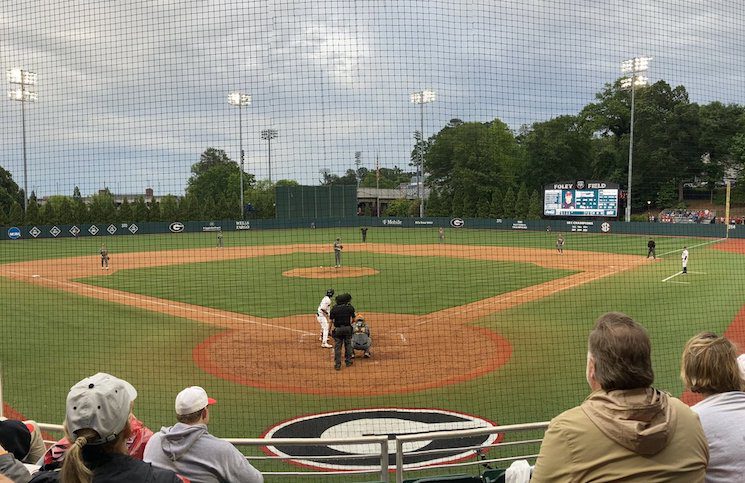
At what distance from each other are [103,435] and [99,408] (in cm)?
10

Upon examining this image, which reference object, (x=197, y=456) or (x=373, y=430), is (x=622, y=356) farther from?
(x=373, y=430)

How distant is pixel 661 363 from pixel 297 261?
67.2 feet

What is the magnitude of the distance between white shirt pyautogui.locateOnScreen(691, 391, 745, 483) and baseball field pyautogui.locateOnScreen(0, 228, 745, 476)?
572cm

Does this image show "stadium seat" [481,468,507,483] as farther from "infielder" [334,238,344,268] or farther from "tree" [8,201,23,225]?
"tree" [8,201,23,225]

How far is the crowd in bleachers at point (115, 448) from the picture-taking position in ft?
7.09

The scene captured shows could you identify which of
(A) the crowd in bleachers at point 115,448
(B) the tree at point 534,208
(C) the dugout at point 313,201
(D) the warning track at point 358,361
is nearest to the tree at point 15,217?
(C) the dugout at point 313,201

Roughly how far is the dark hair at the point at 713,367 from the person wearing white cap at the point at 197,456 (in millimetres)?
2033

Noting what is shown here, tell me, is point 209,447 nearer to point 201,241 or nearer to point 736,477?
point 736,477

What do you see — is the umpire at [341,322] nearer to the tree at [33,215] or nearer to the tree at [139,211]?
the tree at [139,211]

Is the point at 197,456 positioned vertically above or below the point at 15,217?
below

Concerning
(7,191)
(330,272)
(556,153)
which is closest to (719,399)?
(330,272)

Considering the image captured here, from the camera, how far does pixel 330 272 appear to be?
23.8 meters

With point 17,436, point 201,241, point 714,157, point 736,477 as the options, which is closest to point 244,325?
point 17,436

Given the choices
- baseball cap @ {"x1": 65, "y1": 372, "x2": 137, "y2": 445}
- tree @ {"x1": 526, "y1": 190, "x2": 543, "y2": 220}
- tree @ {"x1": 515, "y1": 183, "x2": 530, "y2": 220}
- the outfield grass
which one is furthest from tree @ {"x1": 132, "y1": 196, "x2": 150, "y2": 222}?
baseball cap @ {"x1": 65, "y1": 372, "x2": 137, "y2": 445}
